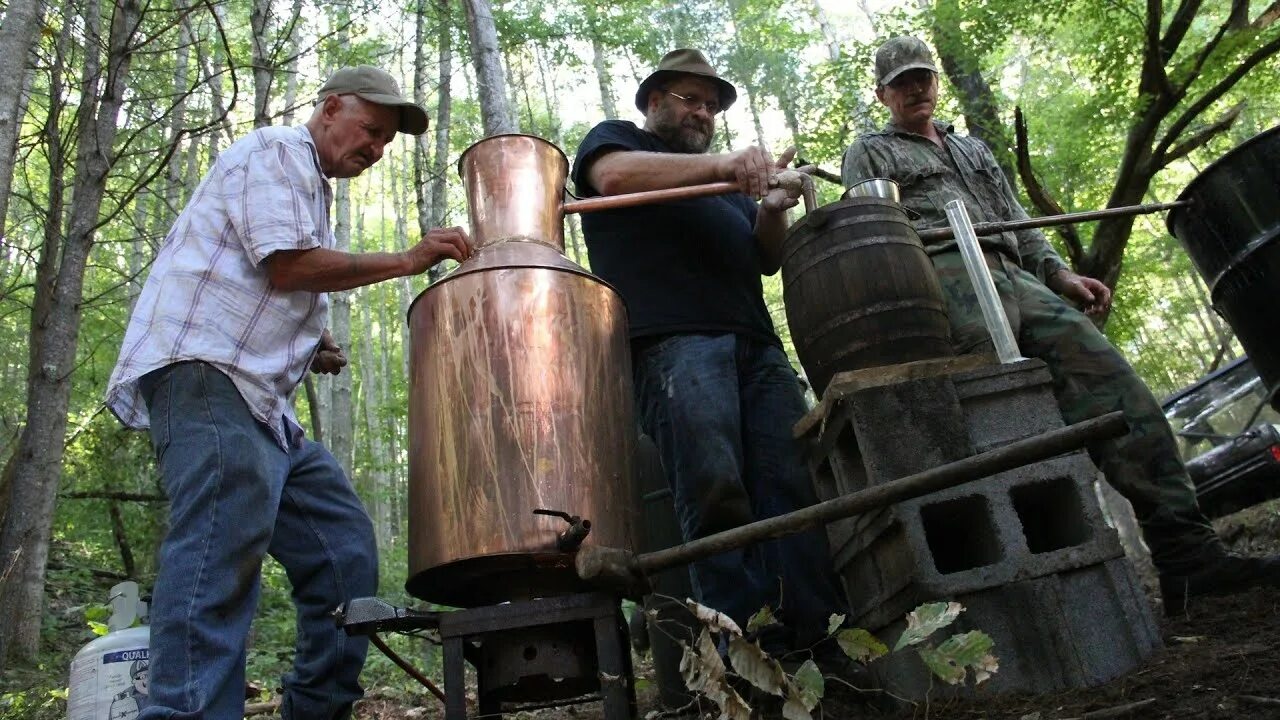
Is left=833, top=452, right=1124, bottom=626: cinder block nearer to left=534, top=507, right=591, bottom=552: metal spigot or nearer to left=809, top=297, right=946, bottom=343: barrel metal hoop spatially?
left=809, top=297, right=946, bottom=343: barrel metal hoop

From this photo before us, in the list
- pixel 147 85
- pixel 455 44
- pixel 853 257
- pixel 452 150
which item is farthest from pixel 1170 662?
pixel 452 150

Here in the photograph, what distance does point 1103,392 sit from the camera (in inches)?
142

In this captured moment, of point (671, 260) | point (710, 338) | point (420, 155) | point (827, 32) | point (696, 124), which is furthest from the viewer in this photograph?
point (827, 32)

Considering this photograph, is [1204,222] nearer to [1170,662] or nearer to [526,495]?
[1170,662]

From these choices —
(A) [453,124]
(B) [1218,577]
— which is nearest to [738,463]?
(B) [1218,577]

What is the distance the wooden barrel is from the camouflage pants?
54 centimetres

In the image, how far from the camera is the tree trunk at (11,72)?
3.69 meters

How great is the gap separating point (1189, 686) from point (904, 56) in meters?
3.04

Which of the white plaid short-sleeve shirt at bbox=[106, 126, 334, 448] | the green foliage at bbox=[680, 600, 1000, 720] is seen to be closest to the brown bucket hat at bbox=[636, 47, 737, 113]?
the white plaid short-sleeve shirt at bbox=[106, 126, 334, 448]

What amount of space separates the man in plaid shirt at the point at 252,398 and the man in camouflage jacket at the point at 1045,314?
7.76 feet

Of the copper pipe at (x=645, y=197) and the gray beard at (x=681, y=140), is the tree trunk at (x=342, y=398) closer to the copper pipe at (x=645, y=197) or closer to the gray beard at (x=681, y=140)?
the gray beard at (x=681, y=140)

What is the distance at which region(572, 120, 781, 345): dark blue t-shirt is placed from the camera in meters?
3.39

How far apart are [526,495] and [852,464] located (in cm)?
133

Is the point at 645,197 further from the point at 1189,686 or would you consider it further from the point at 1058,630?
the point at 1189,686
